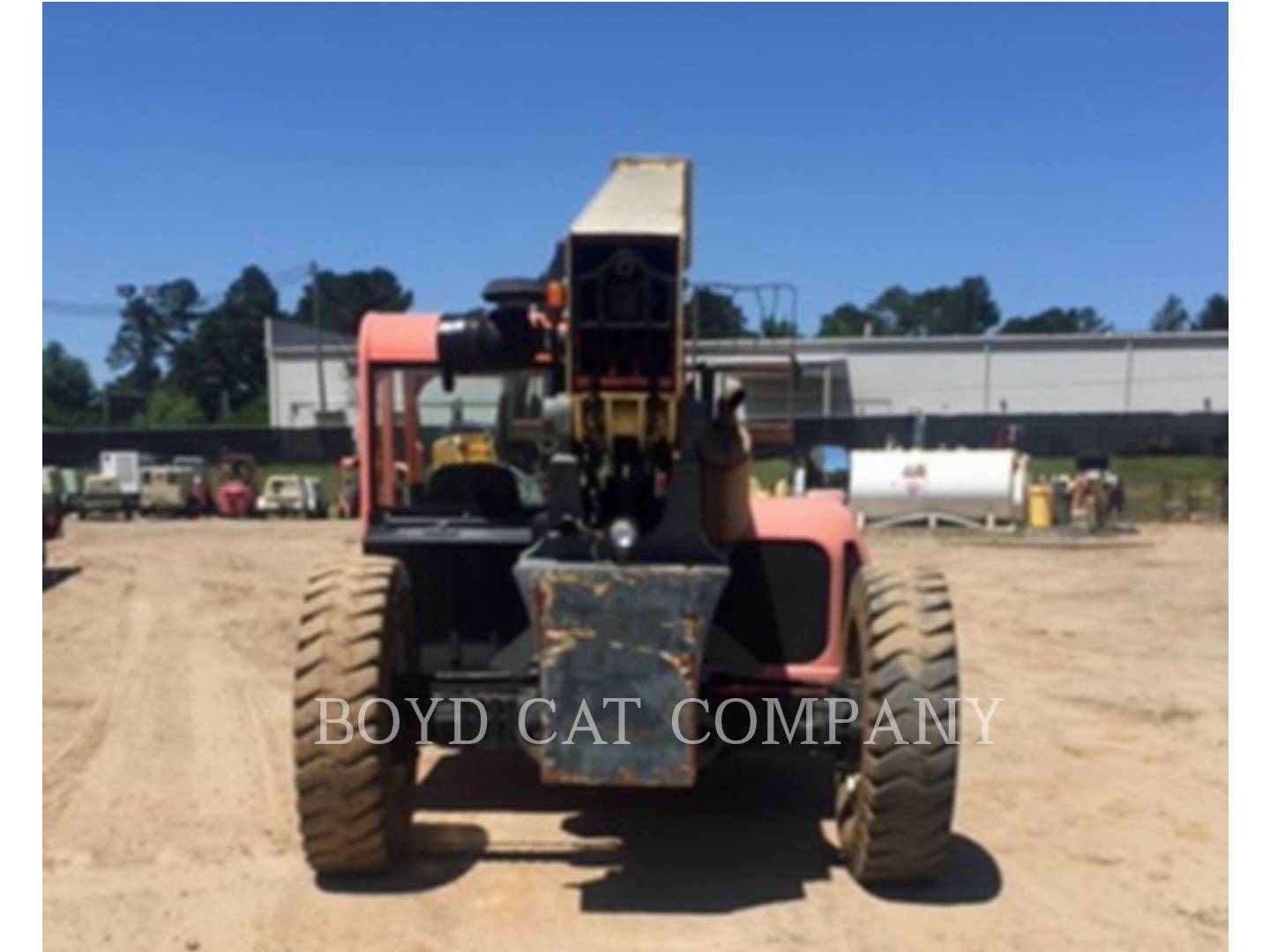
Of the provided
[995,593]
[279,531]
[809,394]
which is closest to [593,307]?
[995,593]

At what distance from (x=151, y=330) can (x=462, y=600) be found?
4725 inches

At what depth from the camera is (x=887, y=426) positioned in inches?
1881

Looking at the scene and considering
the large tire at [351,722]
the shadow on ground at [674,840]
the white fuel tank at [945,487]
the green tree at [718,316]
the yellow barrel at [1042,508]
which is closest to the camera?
the large tire at [351,722]

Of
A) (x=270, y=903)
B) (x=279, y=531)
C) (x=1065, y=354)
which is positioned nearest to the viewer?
(x=270, y=903)

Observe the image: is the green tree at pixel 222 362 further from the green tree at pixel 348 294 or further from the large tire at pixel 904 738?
the large tire at pixel 904 738

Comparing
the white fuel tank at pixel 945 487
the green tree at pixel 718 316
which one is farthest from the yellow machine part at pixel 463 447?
the white fuel tank at pixel 945 487

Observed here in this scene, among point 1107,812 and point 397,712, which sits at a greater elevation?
point 397,712

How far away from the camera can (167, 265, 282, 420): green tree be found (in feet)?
343

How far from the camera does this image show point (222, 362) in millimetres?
106312

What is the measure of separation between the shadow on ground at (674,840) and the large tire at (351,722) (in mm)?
236

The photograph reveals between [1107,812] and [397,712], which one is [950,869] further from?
[397,712]

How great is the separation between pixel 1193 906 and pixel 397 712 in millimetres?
3456

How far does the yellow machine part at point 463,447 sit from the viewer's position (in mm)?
7230

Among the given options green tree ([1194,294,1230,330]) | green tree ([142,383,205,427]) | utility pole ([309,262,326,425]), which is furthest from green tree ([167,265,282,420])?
green tree ([1194,294,1230,330])
